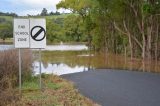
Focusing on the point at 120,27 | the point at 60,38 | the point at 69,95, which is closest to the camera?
the point at 69,95

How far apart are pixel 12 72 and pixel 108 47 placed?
45535mm

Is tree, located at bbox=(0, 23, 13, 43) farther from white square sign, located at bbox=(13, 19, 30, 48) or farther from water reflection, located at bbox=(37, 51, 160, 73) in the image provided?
white square sign, located at bbox=(13, 19, 30, 48)

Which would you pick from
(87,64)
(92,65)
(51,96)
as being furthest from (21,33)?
(87,64)

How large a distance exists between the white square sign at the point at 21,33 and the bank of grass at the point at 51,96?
1.84 metres

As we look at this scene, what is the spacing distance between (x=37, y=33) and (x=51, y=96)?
2792mm

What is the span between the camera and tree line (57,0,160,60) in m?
40.5

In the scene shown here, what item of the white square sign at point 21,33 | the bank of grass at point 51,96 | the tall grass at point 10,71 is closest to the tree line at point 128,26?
the tall grass at point 10,71

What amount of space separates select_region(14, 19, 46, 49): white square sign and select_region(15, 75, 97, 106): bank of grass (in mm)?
1806

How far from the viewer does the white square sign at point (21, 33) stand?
1540cm

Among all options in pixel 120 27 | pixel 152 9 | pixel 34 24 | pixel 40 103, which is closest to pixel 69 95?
pixel 40 103

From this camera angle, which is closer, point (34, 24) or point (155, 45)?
point (34, 24)

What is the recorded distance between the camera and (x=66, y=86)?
17469 millimetres

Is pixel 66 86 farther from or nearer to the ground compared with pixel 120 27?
nearer to the ground

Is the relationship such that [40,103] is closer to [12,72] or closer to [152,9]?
[12,72]
